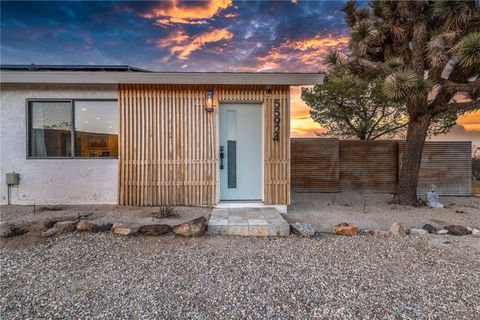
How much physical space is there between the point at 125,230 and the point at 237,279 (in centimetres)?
206

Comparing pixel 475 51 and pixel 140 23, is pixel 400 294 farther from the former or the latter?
pixel 140 23

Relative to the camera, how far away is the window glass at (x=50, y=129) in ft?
17.4

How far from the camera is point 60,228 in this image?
363 cm

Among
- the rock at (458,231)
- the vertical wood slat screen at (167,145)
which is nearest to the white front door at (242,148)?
the vertical wood slat screen at (167,145)

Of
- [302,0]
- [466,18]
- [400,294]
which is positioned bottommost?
[400,294]

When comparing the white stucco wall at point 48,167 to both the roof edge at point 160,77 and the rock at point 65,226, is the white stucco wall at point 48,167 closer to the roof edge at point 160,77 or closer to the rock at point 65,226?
the roof edge at point 160,77

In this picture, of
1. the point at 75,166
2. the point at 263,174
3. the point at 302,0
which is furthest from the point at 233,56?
the point at 75,166

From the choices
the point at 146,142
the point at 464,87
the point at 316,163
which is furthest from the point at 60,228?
the point at 464,87

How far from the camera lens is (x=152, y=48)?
27.3 ft

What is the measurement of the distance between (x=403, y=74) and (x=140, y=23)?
750cm

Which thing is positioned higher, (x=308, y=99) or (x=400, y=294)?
(x=308, y=99)

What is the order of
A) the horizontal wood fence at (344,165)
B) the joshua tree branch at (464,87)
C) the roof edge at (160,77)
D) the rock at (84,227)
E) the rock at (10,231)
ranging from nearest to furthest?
the rock at (10,231) < the rock at (84,227) < the roof edge at (160,77) < the joshua tree branch at (464,87) < the horizontal wood fence at (344,165)

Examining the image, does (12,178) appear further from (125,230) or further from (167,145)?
(125,230)

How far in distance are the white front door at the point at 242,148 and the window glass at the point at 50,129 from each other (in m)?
3.35
